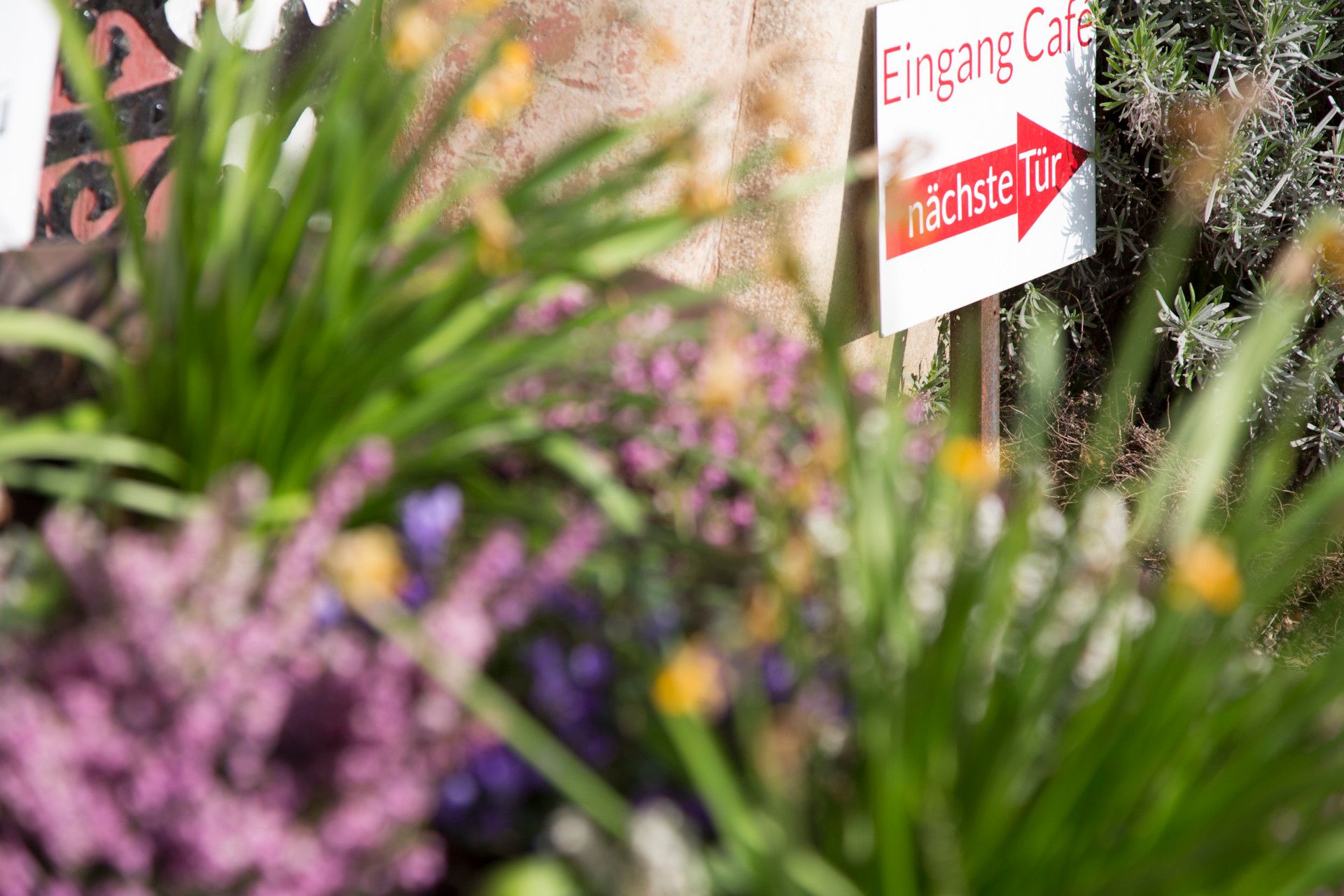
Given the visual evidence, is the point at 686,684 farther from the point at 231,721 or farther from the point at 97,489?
the point at 97,489

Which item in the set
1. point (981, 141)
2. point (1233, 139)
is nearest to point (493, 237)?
point (981, 141)

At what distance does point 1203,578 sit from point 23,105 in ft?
6.27

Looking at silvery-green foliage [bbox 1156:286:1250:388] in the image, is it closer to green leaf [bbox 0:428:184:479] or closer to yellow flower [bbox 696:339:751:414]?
yellow flower [bbox 696:339:751:414]

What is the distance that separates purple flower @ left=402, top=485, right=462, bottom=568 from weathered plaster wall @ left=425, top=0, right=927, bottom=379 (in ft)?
4.09

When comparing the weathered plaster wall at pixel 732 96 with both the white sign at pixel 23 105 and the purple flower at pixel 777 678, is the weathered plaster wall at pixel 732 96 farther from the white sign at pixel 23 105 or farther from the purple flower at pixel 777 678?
the purple flower at pixel 777 678

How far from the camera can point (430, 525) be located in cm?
96

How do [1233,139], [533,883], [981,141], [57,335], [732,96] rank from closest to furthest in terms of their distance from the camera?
[533,883], [57,335], [732,96], [981,141], [1233,139]

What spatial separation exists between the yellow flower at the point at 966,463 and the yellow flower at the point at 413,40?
563 mm

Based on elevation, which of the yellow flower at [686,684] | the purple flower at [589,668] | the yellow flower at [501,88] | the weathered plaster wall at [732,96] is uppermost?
the yellow flower at [501,88]

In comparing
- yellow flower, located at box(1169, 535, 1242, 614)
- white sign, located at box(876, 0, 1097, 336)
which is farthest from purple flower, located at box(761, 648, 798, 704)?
white sign, located at box(876, 0, 1097, 336)

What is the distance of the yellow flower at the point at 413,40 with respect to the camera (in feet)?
3.32

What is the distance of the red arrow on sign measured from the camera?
2.47 m

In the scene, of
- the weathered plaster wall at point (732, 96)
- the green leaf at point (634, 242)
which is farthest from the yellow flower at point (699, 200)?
the weathered plaster wall at point (732, 96)

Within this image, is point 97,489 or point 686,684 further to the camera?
point 97,489
